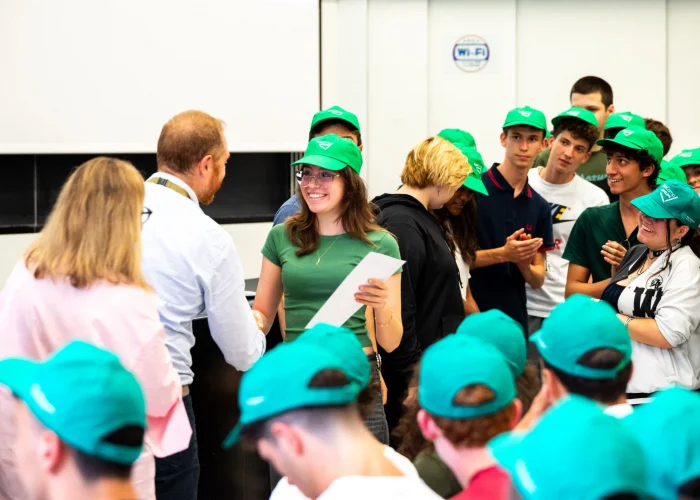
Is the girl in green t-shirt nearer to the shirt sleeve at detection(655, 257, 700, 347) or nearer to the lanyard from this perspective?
the lanyard

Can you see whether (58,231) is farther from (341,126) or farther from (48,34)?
(48,34)

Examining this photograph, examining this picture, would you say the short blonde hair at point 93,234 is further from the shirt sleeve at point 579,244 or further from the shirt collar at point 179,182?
the shirt sleeve at point 579,244

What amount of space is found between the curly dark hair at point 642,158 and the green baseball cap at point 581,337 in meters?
1.97

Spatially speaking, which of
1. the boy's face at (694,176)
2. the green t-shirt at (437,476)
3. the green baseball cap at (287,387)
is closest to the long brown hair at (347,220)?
the green t-shirt at (437,476)

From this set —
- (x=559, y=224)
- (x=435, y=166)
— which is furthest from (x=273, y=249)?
(x=559, y=224)

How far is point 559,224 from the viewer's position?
4504 mm

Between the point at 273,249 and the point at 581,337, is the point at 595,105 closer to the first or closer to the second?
the point at 273,249

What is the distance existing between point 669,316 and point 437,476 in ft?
4.56

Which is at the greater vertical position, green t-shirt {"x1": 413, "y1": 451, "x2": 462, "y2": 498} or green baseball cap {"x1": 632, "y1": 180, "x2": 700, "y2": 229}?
green baseball cap {"x1": 632, "y1": 180, "x2": 700, "y2": 229}

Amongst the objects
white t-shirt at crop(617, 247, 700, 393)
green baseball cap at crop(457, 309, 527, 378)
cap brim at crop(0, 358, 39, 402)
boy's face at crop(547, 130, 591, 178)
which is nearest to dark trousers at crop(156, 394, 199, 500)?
green baseball cap at crop(457, 309, 527, 378)

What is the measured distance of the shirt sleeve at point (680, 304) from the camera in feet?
10.2

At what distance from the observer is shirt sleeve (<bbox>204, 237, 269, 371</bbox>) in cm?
266

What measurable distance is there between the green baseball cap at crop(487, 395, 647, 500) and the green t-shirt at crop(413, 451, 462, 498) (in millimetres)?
848

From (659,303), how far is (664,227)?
269 millimetres
